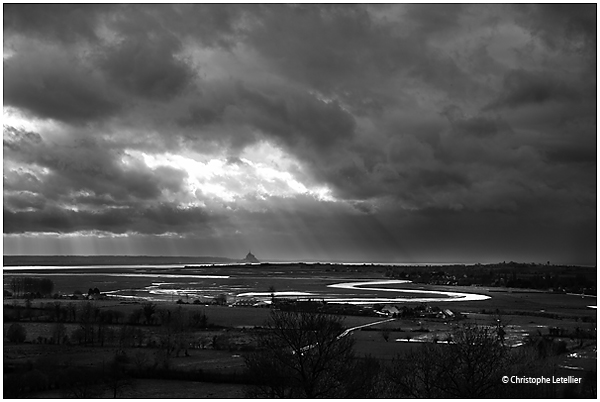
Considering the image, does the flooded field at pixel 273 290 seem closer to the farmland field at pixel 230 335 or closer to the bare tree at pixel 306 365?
the farmland field at pixel 230 335

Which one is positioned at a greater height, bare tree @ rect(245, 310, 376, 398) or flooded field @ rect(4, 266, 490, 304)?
bare tree @ rect(245, 310, 376, 398)

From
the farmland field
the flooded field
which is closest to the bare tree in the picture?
the farmland field

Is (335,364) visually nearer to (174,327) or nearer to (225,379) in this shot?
(225,379)

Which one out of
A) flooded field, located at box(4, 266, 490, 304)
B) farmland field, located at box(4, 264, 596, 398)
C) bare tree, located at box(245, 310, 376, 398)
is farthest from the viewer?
flooded field, located at box(4, 266, 490, 304)

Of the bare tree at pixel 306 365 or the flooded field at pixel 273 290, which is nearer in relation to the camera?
the bare tree at pixel 306 365

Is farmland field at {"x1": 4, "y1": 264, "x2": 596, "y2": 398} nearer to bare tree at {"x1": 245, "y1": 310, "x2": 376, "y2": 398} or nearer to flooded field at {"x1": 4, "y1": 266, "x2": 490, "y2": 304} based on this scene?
bare tree at {"x1": 245, "y1": 310, "x2": 376, "y2": 398}

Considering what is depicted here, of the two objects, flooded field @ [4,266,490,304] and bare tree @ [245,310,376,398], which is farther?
flooded field @ [4,266,490,304]

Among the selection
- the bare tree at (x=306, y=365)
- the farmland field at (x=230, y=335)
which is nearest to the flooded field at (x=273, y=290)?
the farmland field at (x=230, y=335)

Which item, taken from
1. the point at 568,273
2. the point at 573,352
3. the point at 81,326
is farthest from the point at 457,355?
the point at 568,273
